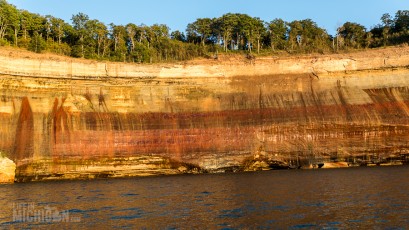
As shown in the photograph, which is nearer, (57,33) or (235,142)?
(235,142)

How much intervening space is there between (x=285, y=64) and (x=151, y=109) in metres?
16.5

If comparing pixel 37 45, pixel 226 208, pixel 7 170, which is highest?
pixel 37 45

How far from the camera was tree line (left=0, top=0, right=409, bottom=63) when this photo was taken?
55.5 metres

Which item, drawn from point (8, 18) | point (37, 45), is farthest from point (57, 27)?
point (37, 45)

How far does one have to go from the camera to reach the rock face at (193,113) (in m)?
37.8

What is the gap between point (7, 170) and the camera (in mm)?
34438

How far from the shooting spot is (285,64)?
46.2m

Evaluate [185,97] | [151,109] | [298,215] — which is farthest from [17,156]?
[298,215]

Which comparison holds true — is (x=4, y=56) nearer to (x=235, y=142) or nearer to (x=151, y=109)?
(x=151, y=109)

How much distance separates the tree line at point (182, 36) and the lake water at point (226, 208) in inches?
1284

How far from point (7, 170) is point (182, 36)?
154 ft

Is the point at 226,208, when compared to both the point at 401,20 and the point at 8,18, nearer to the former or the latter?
the point at 8,18

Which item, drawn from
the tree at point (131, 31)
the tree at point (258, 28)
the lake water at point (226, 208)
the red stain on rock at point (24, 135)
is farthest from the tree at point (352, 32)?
the red stain on rock at point (24, 135)

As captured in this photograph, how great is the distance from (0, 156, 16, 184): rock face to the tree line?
66.9ft
